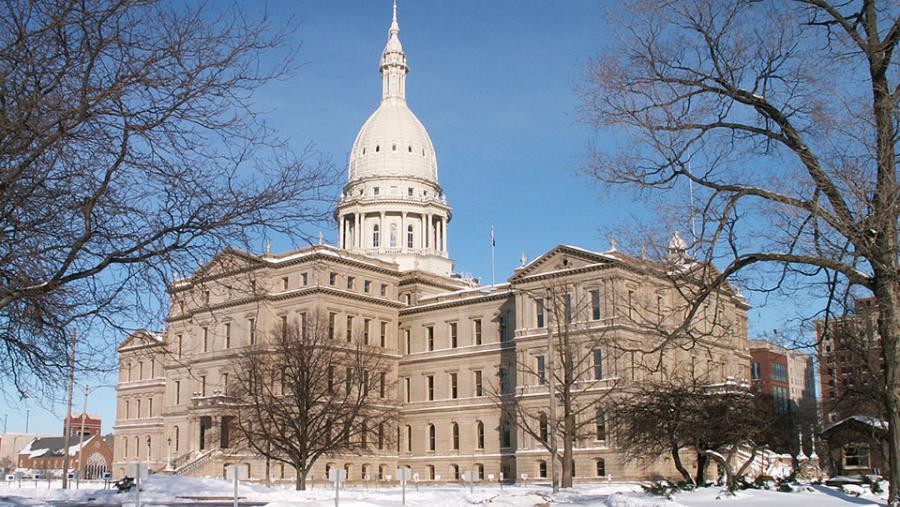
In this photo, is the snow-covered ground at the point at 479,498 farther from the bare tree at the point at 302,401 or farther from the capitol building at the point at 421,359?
the capitol building at the point at 421,359

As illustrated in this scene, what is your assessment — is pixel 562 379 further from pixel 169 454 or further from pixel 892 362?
pixel 892 362

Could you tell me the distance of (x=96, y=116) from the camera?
1280 cm

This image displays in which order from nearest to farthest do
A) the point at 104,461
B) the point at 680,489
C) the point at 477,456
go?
1. the point at 680,489
2. the point at 477,456
3. the point at 104,461

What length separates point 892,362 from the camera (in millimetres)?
16844

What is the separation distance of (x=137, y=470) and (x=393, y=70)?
10386 cm

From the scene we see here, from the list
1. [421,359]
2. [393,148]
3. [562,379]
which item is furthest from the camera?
[393,148]

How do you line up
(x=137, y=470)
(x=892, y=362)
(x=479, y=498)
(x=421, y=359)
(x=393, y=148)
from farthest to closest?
(x=393, y=148)
(x=421, y=359)
(x=479, y=498)
(x=137, y=470)
(x=892, y=362)

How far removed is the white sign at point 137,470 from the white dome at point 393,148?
90.7 metres

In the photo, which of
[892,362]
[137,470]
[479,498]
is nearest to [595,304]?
[479,498]

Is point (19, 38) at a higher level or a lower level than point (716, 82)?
lower

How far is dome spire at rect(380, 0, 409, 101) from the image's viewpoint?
122m

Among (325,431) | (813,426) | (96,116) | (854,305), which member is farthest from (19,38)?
(813,426)

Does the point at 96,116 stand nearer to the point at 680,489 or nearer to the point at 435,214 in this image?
the point at 680,489

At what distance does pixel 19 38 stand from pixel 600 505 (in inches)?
977
